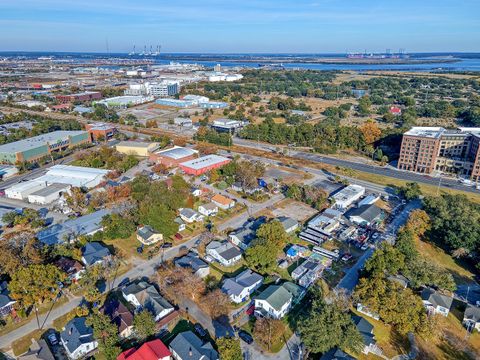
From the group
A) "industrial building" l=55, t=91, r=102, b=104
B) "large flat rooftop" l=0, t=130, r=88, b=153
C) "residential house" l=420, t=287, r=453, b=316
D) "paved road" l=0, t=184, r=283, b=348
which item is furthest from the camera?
"industrial building" l=55, t=91, r=102, b=104

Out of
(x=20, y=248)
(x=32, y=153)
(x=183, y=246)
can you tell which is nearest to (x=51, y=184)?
A: (x=32, y=153)

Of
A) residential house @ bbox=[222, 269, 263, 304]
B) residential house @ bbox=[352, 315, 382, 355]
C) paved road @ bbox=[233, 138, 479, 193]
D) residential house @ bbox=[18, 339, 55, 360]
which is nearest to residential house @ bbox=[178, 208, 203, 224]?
residential house @ bbox=[222, 269, 263, 304]

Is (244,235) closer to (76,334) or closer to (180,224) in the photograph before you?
(180,224)

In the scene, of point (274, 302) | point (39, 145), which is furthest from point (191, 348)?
point (39, 145)

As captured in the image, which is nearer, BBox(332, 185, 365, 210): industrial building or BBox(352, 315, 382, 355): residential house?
BBox(352, 315, 382, 355): residential house

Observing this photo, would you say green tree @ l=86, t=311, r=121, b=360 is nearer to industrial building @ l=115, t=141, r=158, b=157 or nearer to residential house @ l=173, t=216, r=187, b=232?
residential house @ l=173, t=216, r=187, b=232

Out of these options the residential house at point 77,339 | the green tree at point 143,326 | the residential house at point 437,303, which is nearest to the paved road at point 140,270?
the residential house at point 77,339
